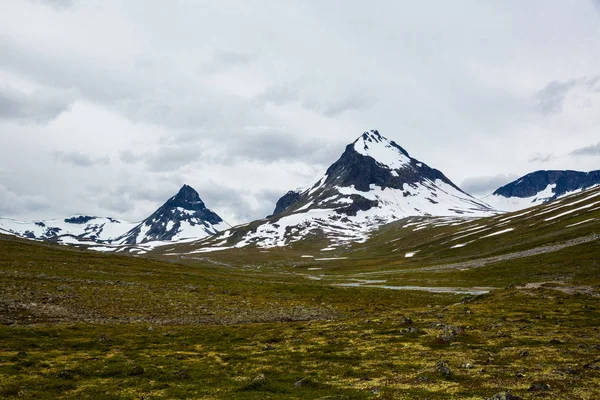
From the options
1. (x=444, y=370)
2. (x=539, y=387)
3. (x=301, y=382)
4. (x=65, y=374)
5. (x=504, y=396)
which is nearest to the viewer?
(x=504, y=396)

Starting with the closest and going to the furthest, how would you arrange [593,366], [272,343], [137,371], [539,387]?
[539,387] < [593,366] < [137,371] < [272,343]

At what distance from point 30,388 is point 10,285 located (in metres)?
45.1

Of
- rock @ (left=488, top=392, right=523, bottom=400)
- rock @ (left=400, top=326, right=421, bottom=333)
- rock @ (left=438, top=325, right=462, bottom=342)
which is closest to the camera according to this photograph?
rock @ (left=488, top=392, right=523, bottom=400)

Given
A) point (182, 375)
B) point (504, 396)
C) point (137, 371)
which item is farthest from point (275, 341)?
point (504, 396)

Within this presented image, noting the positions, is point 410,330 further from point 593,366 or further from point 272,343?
point 593,366

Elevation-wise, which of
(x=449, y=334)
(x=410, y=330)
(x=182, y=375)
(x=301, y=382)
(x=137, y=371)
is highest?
(x=137, y=371)

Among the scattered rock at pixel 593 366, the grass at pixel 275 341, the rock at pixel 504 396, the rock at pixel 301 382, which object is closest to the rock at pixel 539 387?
the grass at pixel 275 341

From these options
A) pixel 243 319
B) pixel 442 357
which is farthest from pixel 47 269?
pixel 442 357

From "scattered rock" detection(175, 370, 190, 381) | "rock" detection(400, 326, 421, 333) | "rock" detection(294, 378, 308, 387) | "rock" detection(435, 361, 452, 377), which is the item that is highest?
"scattered rock" detection(175, 370, 190, 381)

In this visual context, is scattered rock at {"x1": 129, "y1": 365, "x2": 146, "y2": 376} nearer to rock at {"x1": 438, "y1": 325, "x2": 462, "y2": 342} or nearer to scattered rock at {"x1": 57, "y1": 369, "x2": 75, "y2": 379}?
scattered rock at {"x1": 57, "y1": 369, "x2": 75, "y2": 379}

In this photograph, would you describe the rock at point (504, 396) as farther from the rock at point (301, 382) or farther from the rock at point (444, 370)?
the rock at point (301, 382)

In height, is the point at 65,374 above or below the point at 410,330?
above

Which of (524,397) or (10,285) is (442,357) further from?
(10,285)

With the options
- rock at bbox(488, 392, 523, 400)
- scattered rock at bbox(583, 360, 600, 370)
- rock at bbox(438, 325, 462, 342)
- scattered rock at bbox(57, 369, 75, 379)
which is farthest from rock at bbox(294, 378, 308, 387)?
scattered rock at bbox(583, 360, 600, 370)
